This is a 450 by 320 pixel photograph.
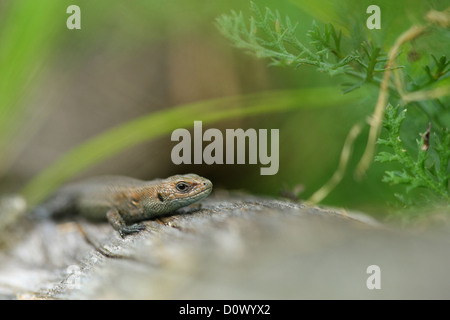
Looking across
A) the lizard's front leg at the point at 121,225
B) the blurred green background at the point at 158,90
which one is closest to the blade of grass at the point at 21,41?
the blurred green background at the point at 158,90

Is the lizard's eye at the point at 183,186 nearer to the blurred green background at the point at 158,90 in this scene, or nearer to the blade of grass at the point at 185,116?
the blurred green background at the point at 158,90

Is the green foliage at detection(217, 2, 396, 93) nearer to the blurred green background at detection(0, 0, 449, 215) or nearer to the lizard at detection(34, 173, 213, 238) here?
the blurred green background at detection(0, 0, 449, 215)

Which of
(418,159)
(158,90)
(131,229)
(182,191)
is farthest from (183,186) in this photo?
(158,90)

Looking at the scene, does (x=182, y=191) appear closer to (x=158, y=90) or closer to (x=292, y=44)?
(x=292, y=44)

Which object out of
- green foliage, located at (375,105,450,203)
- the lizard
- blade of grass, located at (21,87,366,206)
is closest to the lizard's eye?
the lizard

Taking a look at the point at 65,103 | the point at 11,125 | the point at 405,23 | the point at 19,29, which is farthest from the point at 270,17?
the point at 65,103

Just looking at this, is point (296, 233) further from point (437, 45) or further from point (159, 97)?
point (159, 97)

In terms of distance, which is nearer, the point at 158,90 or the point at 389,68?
the point at 389,68
